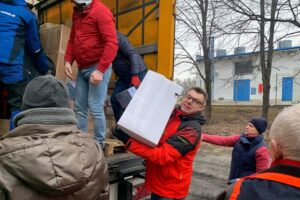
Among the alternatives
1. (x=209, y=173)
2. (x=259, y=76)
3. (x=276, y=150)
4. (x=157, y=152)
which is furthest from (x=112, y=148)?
(x=259, y=76)

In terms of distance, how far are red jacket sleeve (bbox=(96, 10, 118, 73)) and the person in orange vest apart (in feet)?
5.76

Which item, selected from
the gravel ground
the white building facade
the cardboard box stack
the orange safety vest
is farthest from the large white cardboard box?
the white building facade

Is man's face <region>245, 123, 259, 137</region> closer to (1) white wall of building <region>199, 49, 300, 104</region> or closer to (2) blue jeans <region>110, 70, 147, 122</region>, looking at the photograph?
(2) blue jeans <region>110, 70, 147, 122</region>

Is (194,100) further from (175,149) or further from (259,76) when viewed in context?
(259,76)

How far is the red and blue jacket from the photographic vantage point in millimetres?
2223

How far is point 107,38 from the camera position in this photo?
282 cm

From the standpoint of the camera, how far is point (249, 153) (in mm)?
3158

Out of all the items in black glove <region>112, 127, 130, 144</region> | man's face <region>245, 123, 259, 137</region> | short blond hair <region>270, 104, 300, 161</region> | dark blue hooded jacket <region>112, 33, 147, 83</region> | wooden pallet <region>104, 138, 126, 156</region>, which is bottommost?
wooden pallet <region>104, 138, 126, 156</region>

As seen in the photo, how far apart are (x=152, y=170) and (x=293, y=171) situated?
4.55 feet

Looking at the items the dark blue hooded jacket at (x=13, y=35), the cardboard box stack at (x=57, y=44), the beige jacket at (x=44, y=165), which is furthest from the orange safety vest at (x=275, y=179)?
the cardboard box stack at (x=57, y=44)

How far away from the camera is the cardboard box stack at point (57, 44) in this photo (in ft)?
11.8

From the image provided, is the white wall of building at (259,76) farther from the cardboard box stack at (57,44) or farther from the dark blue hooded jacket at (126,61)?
the dark blue hooded jacket at (126,61)

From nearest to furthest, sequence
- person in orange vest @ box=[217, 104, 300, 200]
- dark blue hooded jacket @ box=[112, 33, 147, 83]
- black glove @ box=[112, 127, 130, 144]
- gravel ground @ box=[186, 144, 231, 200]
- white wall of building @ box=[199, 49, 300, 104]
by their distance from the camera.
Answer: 1. person in orange vest @ box=[217, 104, 300, 200]
2. black glove @ box=[112, 127, 130, 144]
3. dark blue hooded jacket @ box=[112, 33, 147, 83]
4. gravel ground @ box=[186, 144, 231, 200]
5. white wall of building @ box=[199, 49, 300, 104]

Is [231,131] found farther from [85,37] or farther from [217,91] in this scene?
[217,91]
